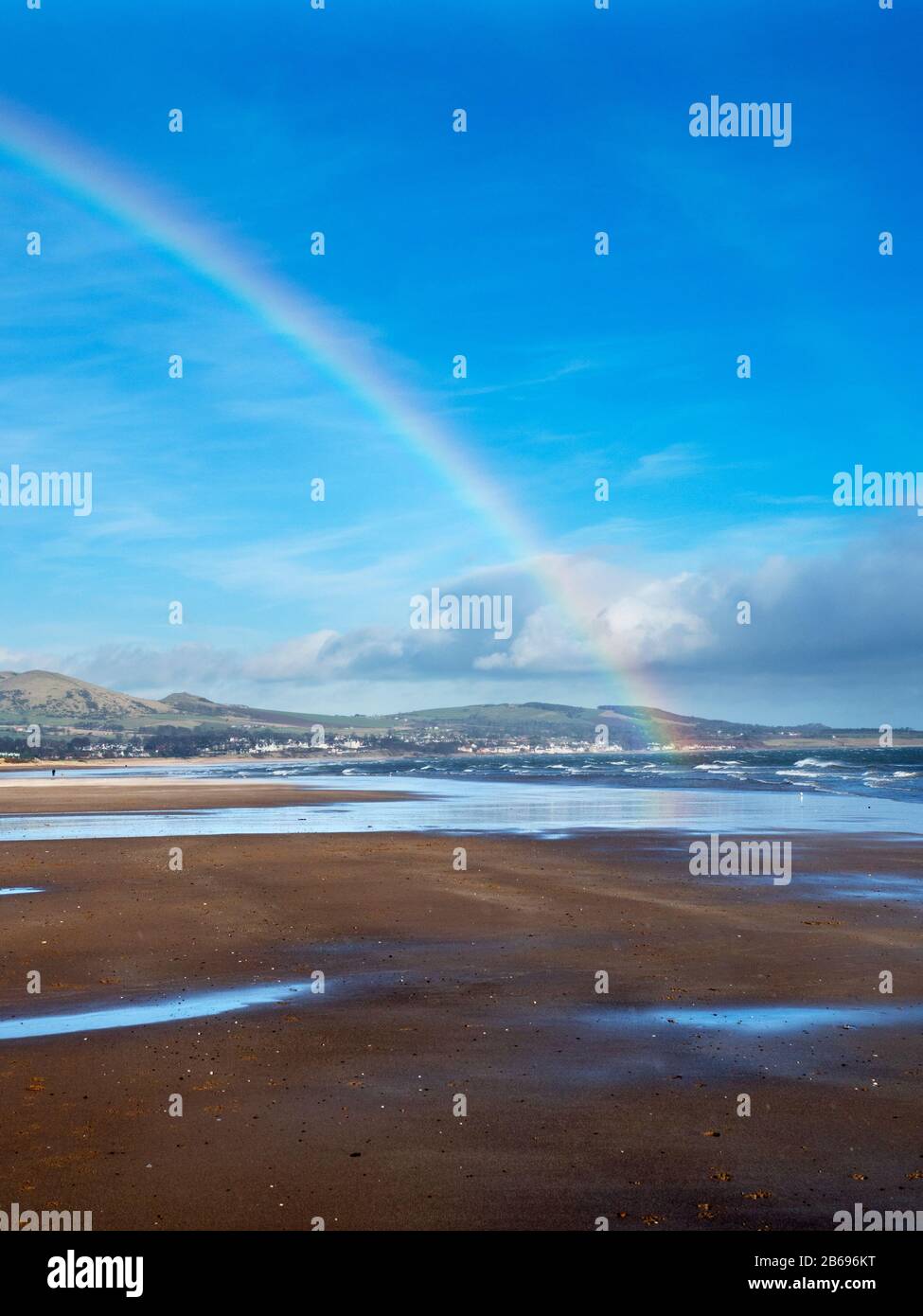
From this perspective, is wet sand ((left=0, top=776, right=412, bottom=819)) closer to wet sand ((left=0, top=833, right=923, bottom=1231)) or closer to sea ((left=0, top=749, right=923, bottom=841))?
sea ((left=0, top=749, right=923, bottom=841))

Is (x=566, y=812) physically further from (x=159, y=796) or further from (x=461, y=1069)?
(x=461, y=1069)

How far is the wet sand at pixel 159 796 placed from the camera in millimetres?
50562

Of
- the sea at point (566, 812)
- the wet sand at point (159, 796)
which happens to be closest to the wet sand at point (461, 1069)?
the sea at point (566, 812)

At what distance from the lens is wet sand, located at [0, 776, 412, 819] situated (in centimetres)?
5056

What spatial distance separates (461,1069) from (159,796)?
2038 inches

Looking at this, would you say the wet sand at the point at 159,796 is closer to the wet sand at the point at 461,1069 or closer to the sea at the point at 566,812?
the sea at the point at 566,812

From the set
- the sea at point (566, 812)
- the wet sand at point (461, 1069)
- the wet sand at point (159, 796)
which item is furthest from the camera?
the wet sand at point (159, 796)

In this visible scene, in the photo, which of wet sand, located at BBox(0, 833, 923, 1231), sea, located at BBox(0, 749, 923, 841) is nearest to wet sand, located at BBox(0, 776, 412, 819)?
sea, located at BBox(0, 749, 923, 841)

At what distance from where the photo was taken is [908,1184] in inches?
309

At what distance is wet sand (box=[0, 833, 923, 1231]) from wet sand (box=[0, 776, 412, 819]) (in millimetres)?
30637

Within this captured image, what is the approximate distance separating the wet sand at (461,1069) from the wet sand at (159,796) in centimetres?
3064

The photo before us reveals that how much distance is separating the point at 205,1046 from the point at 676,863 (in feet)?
57.5

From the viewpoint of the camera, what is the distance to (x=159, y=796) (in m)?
59.7

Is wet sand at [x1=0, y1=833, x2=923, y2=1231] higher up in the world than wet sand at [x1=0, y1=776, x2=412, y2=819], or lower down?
higher up
